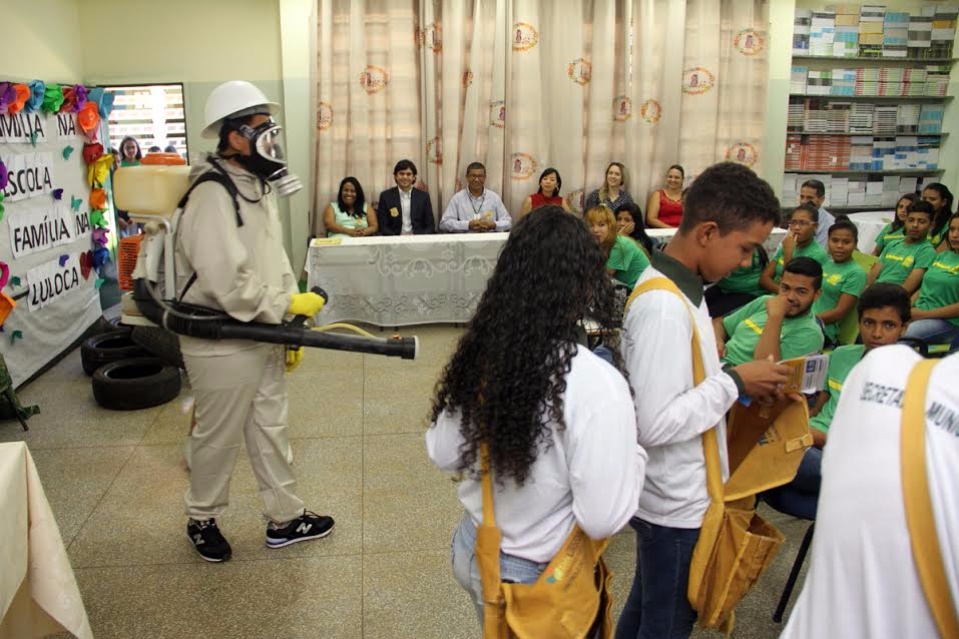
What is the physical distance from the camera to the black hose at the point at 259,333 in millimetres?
2307

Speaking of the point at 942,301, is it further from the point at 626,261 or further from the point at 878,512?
the point at 878,512

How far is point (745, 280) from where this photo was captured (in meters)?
4.27

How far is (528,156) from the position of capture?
643 centimetres

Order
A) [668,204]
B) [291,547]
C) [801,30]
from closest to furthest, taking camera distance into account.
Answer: [291,547]
[668,204]
[801,30]

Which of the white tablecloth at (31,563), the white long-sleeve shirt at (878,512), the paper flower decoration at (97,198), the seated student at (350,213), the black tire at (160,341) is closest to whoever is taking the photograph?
the white long-sleeve shirt at (878,512)

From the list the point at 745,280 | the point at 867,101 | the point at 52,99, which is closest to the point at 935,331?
the point at 745,280

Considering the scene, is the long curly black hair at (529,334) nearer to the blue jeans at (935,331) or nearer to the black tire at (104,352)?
the blue jeans at (935,331)

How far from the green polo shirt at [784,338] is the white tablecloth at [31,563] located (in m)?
2.14

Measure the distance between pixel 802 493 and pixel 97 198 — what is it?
16.1ft

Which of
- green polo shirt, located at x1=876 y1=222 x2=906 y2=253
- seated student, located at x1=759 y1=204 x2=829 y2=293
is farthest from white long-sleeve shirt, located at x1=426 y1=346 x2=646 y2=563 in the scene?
green polo shirt, located at x1=876 y1=222 x2=906 y2=253

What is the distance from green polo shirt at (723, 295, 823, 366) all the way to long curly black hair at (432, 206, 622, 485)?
161 cm

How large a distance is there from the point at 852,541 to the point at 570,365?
511 mm

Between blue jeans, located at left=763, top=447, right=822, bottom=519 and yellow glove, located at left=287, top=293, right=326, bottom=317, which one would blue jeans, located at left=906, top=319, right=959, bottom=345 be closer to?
blue jeans, located at left=763, top=447, right=822, bottom=519

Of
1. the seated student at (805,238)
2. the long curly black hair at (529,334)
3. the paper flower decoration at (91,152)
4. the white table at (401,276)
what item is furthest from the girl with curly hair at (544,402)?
the paper flower decoration at (91,152)
